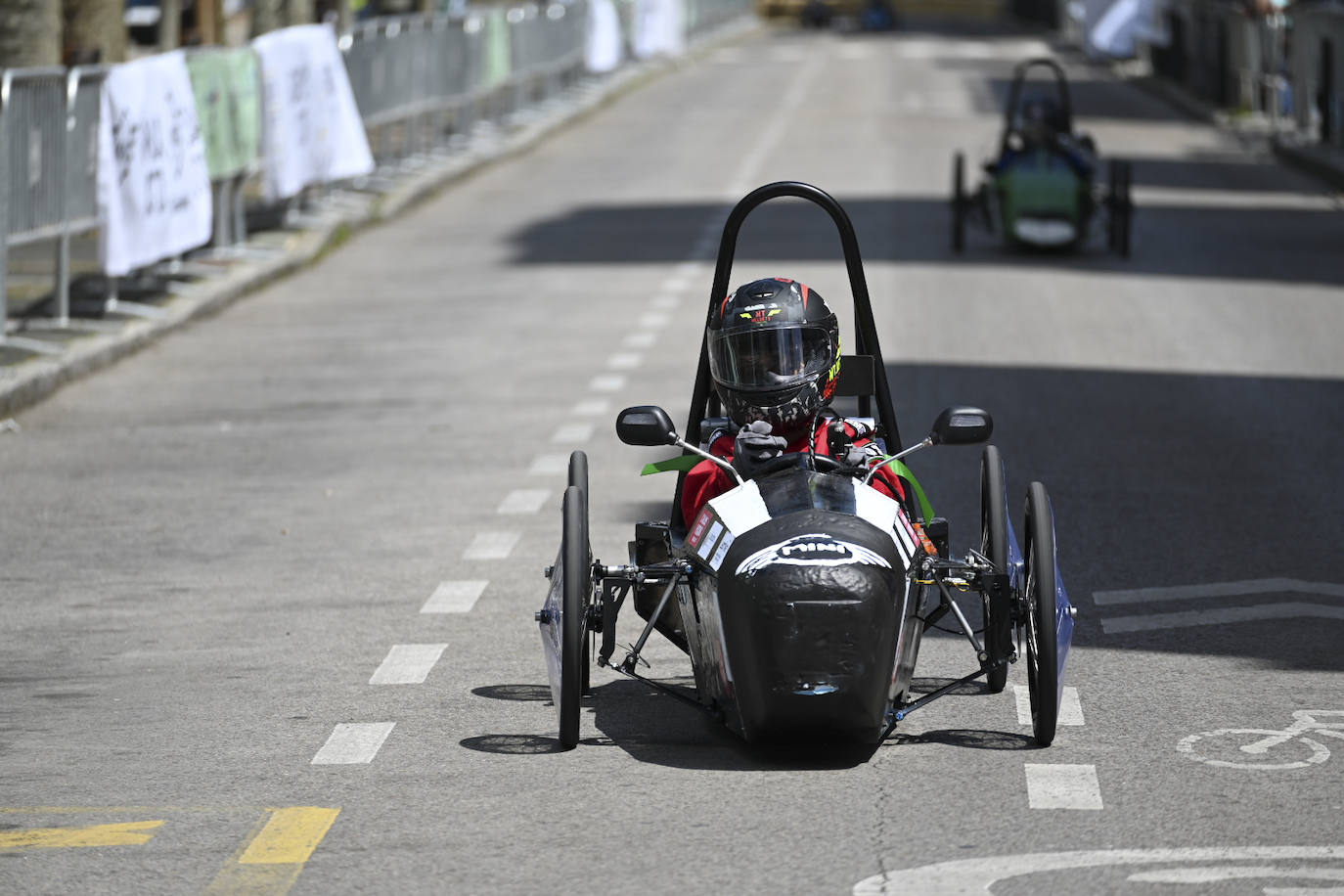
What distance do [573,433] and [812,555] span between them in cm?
668

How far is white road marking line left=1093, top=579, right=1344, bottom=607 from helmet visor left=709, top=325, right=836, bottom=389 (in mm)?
2102

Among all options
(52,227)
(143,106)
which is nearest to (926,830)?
(52,227)

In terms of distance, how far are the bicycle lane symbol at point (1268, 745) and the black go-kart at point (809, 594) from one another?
1.43 ft

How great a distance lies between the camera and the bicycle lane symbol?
22.2 ft

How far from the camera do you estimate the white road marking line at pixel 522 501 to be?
11023 millimetres

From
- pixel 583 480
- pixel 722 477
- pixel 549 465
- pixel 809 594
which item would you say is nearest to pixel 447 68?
pixel 549 465

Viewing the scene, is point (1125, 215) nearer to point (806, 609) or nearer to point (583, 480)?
point (583, 480)

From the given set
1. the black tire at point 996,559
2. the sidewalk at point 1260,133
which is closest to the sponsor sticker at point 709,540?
the black tire at point 996,559

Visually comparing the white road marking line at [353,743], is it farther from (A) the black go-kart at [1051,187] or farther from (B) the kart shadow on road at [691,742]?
(A) the black go-kart at [1051,187]

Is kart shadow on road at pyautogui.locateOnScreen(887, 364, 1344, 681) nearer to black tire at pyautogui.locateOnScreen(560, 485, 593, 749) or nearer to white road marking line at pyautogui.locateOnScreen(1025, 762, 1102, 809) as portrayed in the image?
white road marking line at pyautogui.locateOnScreen(1025, 762, 1102, 809)

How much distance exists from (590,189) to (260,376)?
13.3 metres

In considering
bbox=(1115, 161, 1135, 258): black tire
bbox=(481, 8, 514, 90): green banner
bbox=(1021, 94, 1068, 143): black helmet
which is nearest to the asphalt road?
bbox=(1115, 161, 1135, 258): black tire

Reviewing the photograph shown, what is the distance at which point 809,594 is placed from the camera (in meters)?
6.45

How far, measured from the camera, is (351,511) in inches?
438
